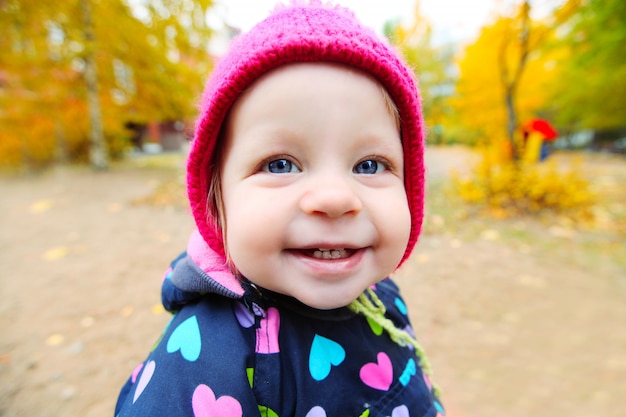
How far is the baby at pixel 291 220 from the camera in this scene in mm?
770

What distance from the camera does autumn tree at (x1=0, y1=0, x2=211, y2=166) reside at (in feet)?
22.7

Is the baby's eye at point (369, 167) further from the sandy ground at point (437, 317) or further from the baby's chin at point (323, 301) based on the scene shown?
the sandy ground at point (437, 317)

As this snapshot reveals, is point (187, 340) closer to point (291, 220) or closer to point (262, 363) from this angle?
point (262, 363)

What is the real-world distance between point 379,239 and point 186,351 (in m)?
0.52

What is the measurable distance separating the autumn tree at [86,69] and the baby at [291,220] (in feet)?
26.0

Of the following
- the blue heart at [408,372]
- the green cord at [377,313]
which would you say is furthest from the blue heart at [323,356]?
the blue heart at [408,372]

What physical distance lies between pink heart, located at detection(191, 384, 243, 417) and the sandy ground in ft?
4.78

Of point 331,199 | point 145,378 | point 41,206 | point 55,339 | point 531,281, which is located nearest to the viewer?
point 331,199

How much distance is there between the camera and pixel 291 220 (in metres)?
0.77

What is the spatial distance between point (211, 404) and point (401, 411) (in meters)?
0.53

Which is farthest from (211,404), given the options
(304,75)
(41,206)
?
(41,206)

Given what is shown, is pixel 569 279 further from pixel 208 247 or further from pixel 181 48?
pixel 181 48

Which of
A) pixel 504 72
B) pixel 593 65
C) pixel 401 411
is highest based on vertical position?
pixel 593 65

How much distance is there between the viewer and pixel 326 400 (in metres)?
0.87
